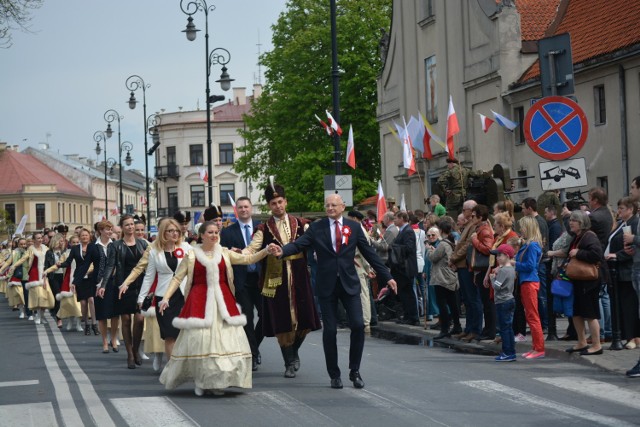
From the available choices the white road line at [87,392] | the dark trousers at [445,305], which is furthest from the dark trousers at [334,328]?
the dark trousers at [445,305]

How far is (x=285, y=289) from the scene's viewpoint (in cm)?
1265

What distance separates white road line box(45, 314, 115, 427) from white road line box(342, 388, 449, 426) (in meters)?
2.36

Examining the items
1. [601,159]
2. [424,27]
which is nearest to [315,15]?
[424,27]

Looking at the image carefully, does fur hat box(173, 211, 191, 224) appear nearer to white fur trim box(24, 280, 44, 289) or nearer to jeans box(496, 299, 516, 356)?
jeans box(496, 299, 516, 356)

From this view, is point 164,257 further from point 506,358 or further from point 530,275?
point 530,275

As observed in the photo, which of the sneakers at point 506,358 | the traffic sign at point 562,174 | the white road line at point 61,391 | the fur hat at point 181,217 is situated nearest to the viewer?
the white road line at point 61,391

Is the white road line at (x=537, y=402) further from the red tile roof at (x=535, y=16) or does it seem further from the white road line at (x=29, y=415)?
the red tile roof at (x=535, y=16)

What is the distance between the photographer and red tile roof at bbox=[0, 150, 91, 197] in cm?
12462

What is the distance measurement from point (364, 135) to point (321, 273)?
42.8 metres

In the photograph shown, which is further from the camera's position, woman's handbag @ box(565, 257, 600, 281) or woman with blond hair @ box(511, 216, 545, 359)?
woman with blond hair @ box(511, 216, 545, 359)

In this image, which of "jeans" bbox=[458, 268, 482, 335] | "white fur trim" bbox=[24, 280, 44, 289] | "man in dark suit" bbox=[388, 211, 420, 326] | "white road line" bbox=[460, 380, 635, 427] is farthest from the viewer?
"white fur trim" bbox=[24, 280, 44, 289]

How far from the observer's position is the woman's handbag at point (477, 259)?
49.6ft

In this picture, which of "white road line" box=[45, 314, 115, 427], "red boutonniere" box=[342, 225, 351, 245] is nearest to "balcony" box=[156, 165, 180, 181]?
"white road line" box=[45, 314, 115, 427]

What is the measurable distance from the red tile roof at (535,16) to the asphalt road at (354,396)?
84.0 feet
